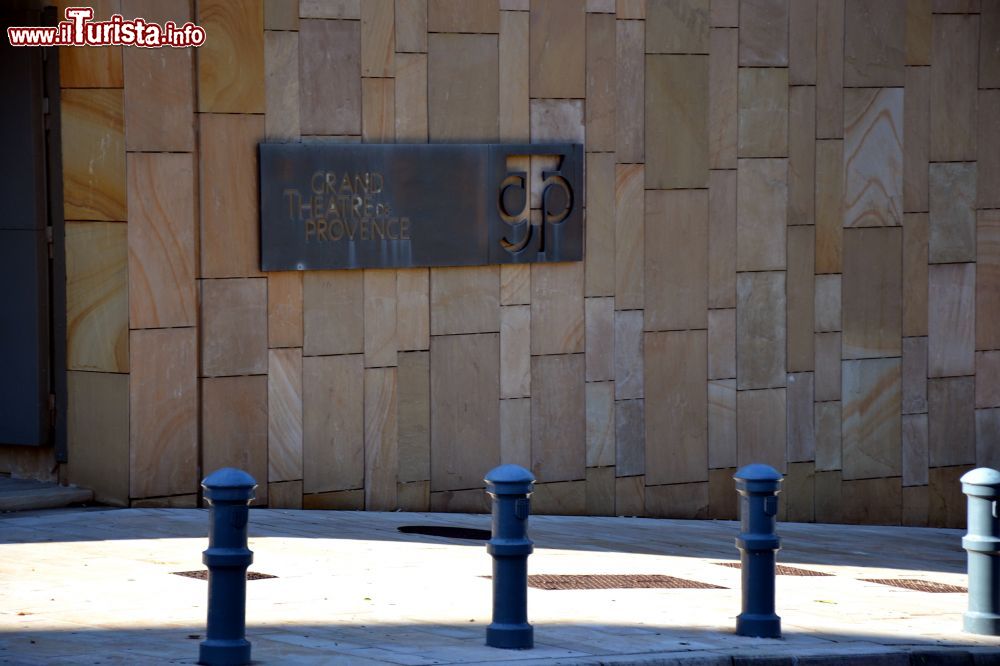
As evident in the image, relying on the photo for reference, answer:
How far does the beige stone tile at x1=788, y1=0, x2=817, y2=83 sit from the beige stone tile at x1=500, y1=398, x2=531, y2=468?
4321 millimetres

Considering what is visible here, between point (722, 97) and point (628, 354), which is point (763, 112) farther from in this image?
point (628, 354)

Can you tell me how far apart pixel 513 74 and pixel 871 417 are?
5389 mm

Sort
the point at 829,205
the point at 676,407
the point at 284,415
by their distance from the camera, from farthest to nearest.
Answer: the point at 829,205, the point at 676,407, the point at 284,415

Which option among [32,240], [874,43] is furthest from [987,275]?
[32,240]

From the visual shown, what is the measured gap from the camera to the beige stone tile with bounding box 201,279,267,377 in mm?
12602

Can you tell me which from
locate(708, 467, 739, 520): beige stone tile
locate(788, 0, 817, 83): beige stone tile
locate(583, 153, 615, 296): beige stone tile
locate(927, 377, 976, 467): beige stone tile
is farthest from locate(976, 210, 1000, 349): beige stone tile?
locate(583, 153, 615, 296): beige stone tile

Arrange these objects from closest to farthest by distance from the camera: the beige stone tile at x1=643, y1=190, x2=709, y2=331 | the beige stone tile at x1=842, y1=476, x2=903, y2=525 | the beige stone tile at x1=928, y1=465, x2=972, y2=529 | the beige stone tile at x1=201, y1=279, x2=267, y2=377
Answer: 1. the beige stone tile at x1=201, y1=279, x2=267, y2=377
2. the beige stone tile at x1=643, y1=190, x2=709, y2=331
3. the beige stone tile at x1=842, y1=476, x2=903, y2=525
4. the beige stone tile at x1=928, y1=465, x2=972, y2=529

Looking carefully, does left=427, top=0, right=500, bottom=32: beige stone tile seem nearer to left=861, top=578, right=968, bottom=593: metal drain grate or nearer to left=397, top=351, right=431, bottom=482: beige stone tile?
left=397, top=351, right=431, bottom=482: beige stone tile

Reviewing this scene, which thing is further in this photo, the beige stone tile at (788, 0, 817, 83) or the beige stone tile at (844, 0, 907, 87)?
the beige stone tile at (844, 0, 907, 87)

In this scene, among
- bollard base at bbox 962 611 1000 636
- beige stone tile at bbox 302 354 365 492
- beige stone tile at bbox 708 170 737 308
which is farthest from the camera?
beige stone tile at bbox 708 170 737 308

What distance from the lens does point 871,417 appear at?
16219mm

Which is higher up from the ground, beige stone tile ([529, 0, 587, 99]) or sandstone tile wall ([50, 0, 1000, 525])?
beige stone tile ([529, 0, 587, 99])

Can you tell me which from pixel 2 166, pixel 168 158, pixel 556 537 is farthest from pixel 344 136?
pixel 556 537

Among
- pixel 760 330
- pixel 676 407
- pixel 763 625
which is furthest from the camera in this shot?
pixel 760 330
